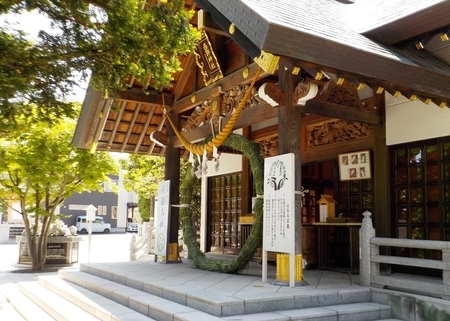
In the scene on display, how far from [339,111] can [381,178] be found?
1.58m

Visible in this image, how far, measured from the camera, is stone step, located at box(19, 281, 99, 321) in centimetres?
672

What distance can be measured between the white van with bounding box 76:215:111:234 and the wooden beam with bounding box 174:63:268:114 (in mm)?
35065

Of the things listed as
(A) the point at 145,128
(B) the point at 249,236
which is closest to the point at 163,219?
(A) the point at 145,128

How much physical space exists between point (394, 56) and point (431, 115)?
7.11ft

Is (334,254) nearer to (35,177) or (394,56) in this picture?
(394,56)

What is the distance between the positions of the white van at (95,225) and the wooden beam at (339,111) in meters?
38.4

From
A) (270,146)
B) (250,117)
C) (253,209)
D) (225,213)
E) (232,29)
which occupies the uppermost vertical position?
(232,29)

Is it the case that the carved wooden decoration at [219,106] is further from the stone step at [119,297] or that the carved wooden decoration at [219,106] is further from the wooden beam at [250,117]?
the stone step at [119,297]

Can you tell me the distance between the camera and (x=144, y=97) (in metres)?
10.1

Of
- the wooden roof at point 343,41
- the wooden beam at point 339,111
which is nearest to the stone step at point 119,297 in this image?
the wooden roof at point 343,41

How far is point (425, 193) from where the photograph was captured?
734 centimetres

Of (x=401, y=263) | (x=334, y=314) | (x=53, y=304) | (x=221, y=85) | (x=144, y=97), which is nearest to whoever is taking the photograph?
(x=334, y=314)

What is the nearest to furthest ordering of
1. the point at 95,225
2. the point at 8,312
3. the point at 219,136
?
the point at 219,136 < the point at 8,312 < the point at 95,225

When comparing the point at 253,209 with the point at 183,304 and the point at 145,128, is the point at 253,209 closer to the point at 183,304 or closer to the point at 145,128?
the point at 183,304
